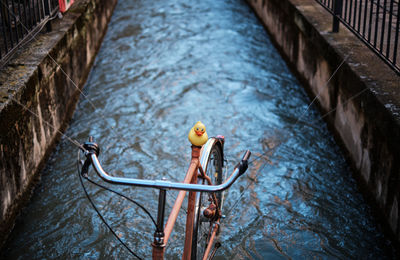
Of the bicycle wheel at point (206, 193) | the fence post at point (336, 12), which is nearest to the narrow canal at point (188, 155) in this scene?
the bicycle wheel at point (206, 193)

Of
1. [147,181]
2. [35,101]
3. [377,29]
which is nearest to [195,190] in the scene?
[147,181]

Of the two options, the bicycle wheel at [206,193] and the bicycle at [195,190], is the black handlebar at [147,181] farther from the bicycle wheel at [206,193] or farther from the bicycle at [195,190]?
the bicycle wheel at [206,193]

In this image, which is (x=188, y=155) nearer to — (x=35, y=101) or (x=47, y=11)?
(x=35, y=101)

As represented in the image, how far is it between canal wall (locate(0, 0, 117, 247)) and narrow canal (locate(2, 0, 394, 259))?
0.68 ft

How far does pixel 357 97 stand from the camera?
513cm

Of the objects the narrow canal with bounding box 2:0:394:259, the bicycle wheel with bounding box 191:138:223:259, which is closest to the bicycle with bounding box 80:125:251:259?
the bicycle wheel with bounding box 191:138:223:259

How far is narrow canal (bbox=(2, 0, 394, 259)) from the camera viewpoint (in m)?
4.41

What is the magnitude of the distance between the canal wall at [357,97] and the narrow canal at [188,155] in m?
0.23

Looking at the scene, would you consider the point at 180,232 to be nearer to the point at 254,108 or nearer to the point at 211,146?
the point at 211,146

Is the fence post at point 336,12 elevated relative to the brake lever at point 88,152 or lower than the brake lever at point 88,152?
lower

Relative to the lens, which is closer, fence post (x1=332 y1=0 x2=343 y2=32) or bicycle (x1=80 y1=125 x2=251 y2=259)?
bicycle (x1=80 y1=125 x2=251 y2=259)

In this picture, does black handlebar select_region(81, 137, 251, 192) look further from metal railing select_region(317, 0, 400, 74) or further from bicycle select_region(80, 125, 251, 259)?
metal railing select_region(317, 0, 400, 74)

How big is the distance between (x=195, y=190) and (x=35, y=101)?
3293 mm

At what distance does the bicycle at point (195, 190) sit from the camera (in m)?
2.40
